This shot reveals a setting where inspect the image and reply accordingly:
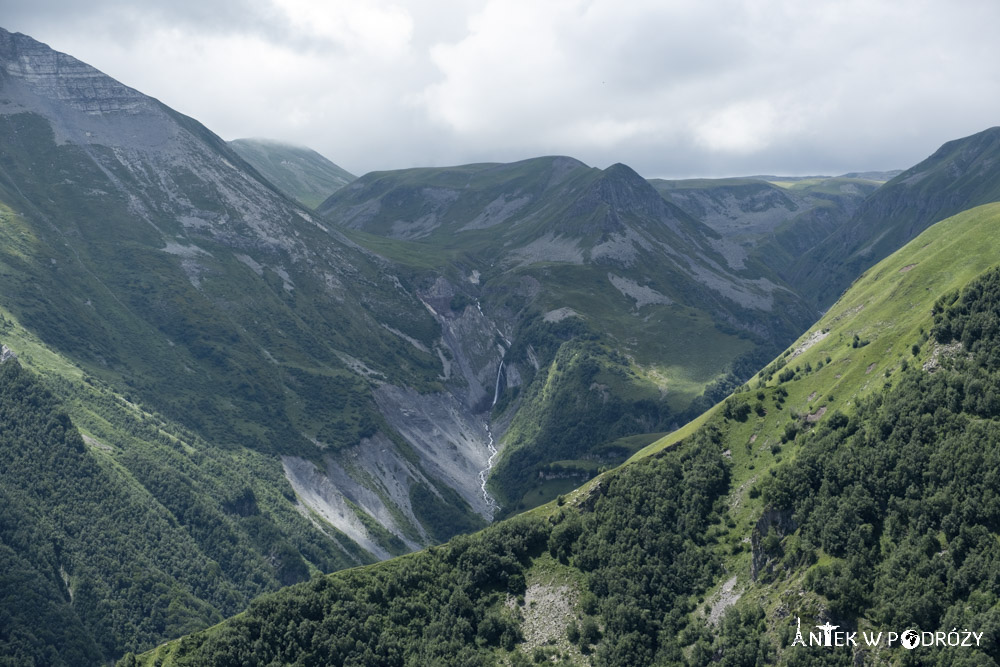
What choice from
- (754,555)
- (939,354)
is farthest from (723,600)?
(939,354)

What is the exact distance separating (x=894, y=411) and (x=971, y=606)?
35029mm

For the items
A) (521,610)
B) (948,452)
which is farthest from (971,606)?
(521,610)

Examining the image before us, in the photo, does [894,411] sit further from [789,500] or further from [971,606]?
[971,606]

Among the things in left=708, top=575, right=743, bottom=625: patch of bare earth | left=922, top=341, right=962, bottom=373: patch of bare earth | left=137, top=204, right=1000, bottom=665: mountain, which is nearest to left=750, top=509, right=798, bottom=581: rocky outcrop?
left=137, top=204, right=1000, bottom=665: mountain

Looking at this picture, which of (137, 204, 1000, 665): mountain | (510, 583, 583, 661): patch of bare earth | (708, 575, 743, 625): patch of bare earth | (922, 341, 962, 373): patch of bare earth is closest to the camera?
(137, 204, 1000, 665): mountain

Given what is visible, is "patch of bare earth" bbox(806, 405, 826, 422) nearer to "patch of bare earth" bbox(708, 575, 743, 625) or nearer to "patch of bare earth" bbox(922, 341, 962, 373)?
"patch of bare earth" bbox(922, 341, 962, 373)

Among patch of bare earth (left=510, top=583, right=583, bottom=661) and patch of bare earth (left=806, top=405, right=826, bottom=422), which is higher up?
patch of bare earth (left=806, top=405, right=826, bottom=422)

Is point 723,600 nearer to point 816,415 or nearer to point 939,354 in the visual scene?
point 816,415

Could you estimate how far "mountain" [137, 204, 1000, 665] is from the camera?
103062 millimetres

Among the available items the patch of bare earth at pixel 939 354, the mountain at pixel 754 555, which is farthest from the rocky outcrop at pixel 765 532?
the patch of bare earth at pixel 939 354

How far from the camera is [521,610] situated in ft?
443

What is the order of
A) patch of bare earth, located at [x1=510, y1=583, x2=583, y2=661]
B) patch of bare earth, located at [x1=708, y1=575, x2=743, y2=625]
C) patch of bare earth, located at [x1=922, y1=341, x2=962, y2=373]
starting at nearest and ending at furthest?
patch of bare earth, located at [x1=708, y1=575, x2=743, y2=625] < patch of bare earth, located at [x1=922, y1=341, x2=962, y2=373] < patch of bare earth, located at [x1=510, y1=583, x2=583, y2=661]

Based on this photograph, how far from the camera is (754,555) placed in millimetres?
125500

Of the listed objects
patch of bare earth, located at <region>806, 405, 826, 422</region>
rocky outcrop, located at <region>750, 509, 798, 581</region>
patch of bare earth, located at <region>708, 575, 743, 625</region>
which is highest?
patch of bare earth, located at <region>806, 405, 826, 422</region>
